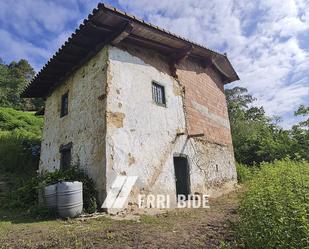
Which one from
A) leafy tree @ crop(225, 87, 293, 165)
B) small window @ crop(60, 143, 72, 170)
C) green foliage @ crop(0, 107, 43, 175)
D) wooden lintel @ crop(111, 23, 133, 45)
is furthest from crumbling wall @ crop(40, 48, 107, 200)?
leafy tree @ crop(225, 87, 293, 165)

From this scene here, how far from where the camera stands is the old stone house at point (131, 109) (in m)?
7.82

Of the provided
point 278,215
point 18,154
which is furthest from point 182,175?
point 18,154

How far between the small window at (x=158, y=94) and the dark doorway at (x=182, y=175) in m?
1.98

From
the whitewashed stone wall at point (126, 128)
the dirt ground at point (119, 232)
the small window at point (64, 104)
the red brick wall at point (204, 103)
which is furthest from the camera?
the red brick wall at point (204, 103)

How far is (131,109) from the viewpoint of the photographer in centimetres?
838

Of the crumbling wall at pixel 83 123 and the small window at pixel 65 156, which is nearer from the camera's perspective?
the crumbling wall at pixel 83 123

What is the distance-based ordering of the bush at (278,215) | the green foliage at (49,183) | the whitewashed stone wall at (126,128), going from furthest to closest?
the whitewashed stone wall at (126,128) < the green foliage at (49,183) < the bush at (278,215)

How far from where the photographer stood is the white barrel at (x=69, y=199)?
6492 millimetres

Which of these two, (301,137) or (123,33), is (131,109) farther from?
(301,137)

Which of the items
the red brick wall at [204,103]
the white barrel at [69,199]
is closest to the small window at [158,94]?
the red brick wall at [204,103]

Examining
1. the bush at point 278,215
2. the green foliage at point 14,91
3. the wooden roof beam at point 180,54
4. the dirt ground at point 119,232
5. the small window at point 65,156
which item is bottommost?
the dirt ground at point 119,232

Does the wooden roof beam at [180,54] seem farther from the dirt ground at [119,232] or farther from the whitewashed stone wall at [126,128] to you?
the dirt ground at [119,232]

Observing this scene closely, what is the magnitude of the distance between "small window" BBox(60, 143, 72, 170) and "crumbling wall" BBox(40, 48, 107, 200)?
18 centimetres

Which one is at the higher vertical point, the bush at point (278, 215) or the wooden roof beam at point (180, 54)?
the wooden roof beam at point (180, 54)
